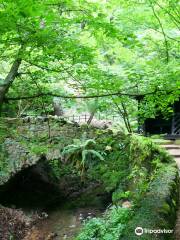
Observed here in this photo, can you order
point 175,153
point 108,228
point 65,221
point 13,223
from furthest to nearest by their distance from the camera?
point 175,153, point 13,223, point 65,221, point 108,228

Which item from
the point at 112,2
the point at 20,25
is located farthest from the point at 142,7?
the point at 20,25

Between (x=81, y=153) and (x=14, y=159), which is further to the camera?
(x=81, y=153)

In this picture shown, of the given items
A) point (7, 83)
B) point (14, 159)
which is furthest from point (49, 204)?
point (7, 83)

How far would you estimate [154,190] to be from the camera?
6613 mm

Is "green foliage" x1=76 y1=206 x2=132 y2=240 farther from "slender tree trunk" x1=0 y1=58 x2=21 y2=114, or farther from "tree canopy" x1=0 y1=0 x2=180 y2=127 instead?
"slender tree trunk" x1=0 y1=58 x2=21 y2=114

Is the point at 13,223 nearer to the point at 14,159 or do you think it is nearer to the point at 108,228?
the point at 14,159

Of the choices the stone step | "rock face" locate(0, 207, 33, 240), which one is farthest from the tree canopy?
"rock face" locate(0, 207, 33, 240)

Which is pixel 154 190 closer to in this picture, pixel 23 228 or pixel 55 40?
pixel 55 40

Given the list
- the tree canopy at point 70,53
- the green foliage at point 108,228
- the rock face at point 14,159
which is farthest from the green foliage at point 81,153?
the green foliage at point 108,228

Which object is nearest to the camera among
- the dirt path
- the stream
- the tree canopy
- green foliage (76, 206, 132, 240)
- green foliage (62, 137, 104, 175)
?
the tree canopy
